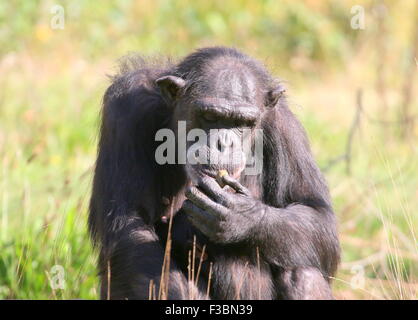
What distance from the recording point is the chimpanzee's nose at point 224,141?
257 inches

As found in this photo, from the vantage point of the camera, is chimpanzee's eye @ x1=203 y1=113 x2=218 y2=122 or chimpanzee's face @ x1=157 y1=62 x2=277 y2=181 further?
chimpanzee's eye @ x1=203 y1=113 x2=218 y2=122

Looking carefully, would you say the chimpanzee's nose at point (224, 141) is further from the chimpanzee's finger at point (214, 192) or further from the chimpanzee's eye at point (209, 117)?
the chimpanzee's finger at point (214, 192)

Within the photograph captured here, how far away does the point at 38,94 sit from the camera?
13.6 metres

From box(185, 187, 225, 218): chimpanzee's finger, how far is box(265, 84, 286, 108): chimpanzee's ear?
134 centimetres

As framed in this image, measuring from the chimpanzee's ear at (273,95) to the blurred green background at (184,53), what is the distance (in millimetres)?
A: 850

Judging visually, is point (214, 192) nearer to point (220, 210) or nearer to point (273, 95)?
point (220, 210)

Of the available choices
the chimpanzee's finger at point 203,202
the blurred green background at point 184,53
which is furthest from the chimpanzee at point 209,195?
the blurred green background at point 184,53

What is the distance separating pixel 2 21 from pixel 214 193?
10.9 m

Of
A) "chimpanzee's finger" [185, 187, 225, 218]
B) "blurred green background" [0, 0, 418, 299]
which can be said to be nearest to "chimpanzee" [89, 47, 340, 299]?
"chimpanzee's finger" [185, 187, 225, 218]

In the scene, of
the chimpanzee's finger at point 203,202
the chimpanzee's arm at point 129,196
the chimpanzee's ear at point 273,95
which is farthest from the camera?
the chimpanzee's ear at point 273,95

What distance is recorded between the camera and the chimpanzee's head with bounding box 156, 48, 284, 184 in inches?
258

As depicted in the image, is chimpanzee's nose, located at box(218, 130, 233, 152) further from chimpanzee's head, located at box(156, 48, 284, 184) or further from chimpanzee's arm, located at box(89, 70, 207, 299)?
chimpanzee's arm, located at box(89, 70, 207, 299)
